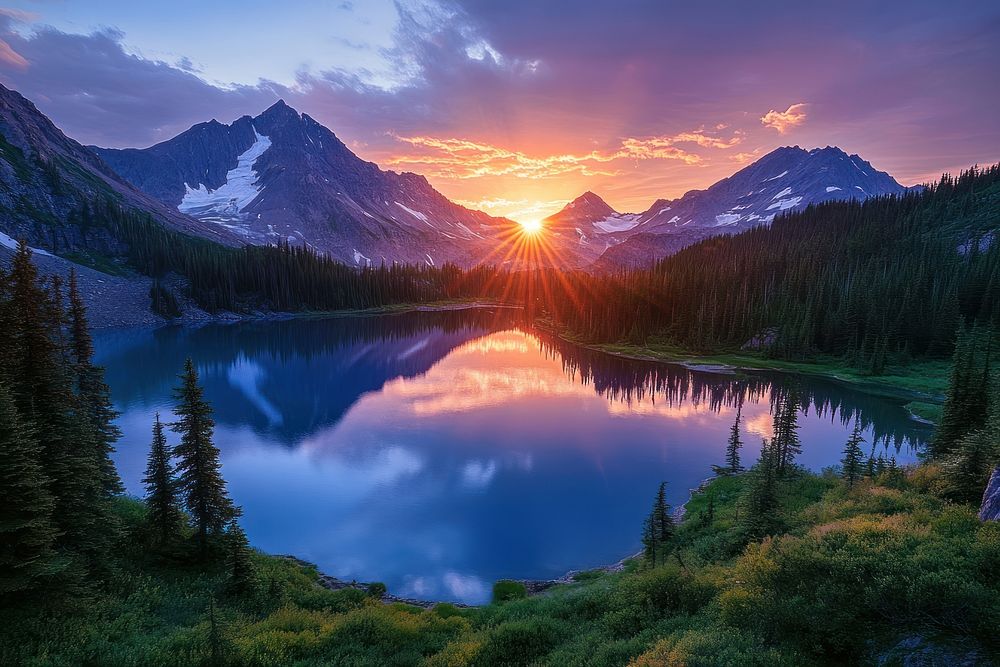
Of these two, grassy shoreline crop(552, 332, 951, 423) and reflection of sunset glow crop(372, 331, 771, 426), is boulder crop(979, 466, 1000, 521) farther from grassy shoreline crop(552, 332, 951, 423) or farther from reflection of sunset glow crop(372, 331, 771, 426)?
grassy shoreline crop(552, 332, 951, 423)

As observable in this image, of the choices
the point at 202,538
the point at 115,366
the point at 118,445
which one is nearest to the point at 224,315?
the point at 115,366

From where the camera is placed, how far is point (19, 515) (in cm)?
1215

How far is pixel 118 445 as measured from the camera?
4503 centimetres

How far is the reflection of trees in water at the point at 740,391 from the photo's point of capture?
2100 inches

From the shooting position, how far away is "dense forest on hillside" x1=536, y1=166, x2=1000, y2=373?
289ft

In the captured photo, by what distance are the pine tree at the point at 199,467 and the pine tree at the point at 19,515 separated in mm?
6159

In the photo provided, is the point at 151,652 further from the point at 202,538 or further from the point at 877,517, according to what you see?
the point at 877,517

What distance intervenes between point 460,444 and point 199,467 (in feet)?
96.2

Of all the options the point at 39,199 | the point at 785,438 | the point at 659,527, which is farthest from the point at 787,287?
the point at 39,199

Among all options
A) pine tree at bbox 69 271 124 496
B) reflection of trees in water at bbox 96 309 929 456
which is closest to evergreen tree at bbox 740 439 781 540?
pine tree at bbox 69 271 124 496

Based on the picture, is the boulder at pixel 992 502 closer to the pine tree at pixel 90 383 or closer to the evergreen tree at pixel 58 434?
the evergreen tree at pixel 58 434

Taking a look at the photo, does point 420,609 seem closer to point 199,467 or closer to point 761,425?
point 199,467

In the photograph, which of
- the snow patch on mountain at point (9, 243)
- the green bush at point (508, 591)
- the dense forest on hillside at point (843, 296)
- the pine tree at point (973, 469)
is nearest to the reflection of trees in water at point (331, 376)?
the dense forest on hillside at point (843, 296)

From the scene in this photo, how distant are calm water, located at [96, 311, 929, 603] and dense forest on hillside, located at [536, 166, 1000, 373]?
2341 cm
